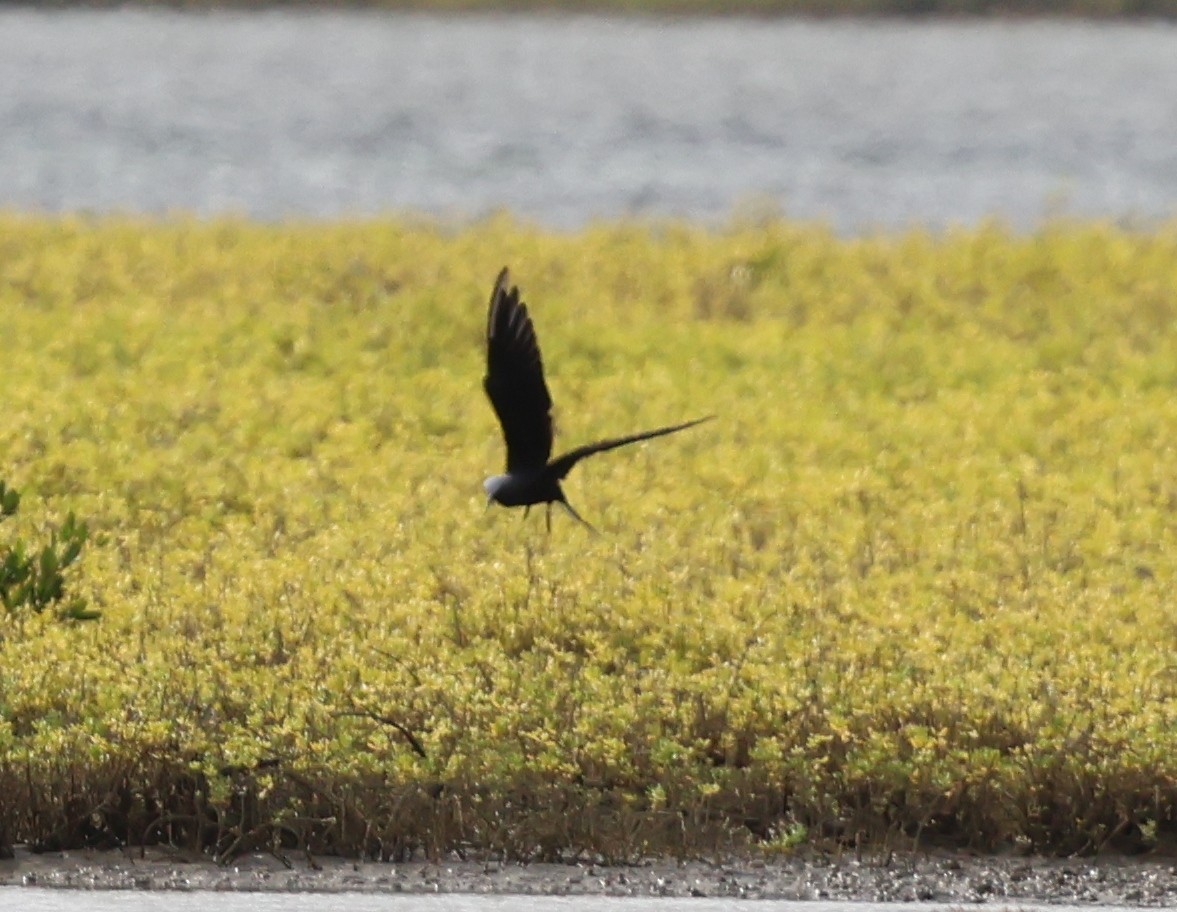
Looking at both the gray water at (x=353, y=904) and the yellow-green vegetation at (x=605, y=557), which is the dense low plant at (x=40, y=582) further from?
the gray water at (x=353, y=904)

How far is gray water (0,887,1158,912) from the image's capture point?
4996 mm

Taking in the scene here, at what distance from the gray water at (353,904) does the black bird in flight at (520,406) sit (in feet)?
4.61

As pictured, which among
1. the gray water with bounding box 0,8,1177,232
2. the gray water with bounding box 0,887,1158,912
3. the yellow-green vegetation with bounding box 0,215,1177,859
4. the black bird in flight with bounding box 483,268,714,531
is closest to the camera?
the gray water with bounding box 0,887,1158,912

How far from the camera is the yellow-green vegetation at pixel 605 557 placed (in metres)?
5.84

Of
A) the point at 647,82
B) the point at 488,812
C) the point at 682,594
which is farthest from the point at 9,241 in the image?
the point at 647,82

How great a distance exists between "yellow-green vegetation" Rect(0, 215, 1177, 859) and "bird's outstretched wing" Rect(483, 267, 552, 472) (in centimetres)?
56

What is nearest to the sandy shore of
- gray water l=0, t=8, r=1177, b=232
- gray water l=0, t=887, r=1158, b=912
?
gray water l=0, t=887, r=1158, b=912

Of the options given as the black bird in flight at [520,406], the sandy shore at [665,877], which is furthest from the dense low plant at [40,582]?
the sandy shore at [665,877]

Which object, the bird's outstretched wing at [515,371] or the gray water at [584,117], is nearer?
the bird's outstretched wing at [515,371]

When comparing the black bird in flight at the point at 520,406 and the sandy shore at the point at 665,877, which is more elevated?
the black bird in flight at the point at 520,406

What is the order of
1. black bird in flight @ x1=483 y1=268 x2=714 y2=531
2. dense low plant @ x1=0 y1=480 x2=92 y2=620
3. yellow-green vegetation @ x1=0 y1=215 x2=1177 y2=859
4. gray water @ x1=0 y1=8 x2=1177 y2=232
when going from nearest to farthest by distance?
yellow-green vegetation @ x1=0 y1=215 x2=1177 y2=859 → black bird in flight @ x1=483 y1=268 x2=714 y2=531 → dense low plant @ x1=0 y1=480 x2=92 y2=620 → gray water @ x1=0 y1=8 x2=1177 y2=232

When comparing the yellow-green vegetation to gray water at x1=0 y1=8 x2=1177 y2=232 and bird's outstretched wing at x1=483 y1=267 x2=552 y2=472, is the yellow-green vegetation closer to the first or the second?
bird's outstretched wing at x1=483 y1=267 x2=552 y2=472

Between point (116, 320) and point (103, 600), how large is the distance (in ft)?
14.1

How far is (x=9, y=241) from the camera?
1345 centimetres
